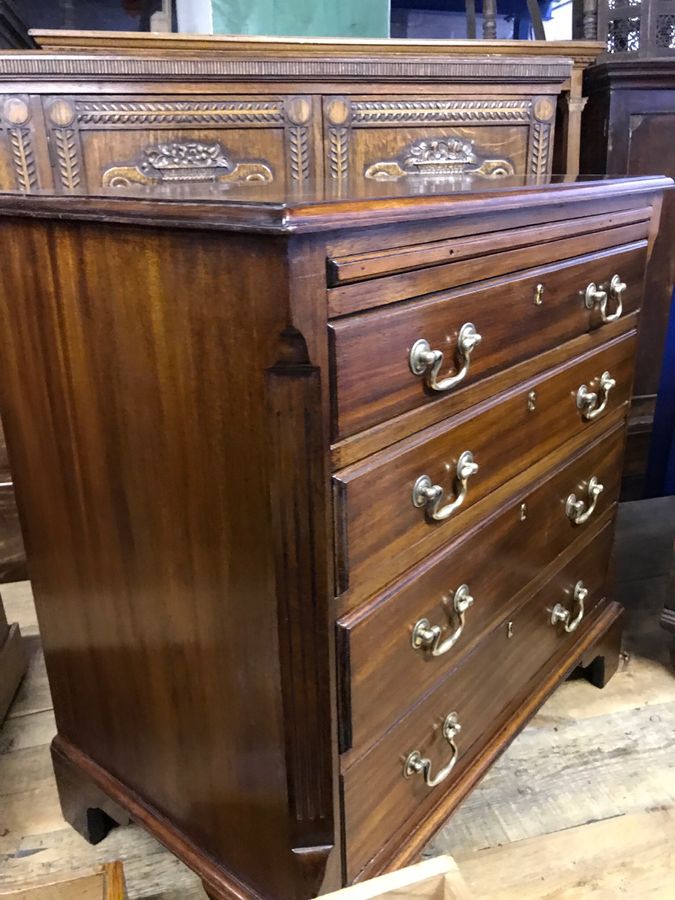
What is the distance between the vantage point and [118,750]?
1085 mm

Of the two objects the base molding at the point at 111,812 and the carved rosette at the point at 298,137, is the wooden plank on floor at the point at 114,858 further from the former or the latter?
the carved rosette at the point at 298,137

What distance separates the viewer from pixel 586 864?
115 centimetres

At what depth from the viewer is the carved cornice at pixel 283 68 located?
147 cm

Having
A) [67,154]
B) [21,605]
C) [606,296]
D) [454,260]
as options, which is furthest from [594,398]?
[21,605]

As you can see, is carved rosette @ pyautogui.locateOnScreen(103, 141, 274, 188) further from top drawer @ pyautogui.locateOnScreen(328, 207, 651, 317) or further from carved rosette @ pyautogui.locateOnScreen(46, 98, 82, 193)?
top drawer @ pyautogui.locateOnScreen(328, 207, 651, 317)

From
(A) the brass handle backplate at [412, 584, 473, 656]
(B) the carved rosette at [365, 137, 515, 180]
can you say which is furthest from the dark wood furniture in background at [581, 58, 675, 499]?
(A) the brass handle backplate at [412, 584, 473, 656]

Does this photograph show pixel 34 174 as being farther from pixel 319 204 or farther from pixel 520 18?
pixel 520 18

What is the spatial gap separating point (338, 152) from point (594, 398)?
844 mm

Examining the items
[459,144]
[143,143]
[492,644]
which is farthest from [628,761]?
[143,143]

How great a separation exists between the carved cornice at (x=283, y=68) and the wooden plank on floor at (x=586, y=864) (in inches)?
58.0

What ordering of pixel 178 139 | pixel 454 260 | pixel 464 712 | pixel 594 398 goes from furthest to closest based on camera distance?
pixel 178 139
pixel 594 398
pixel 464 712
pixel 454 260

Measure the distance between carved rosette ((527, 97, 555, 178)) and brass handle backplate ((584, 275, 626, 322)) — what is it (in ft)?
2.49

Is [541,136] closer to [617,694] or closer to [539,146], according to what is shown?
[539,146]

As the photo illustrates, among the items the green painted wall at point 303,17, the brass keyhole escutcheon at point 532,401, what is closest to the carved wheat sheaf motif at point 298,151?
the green painted wall at point 303,17
